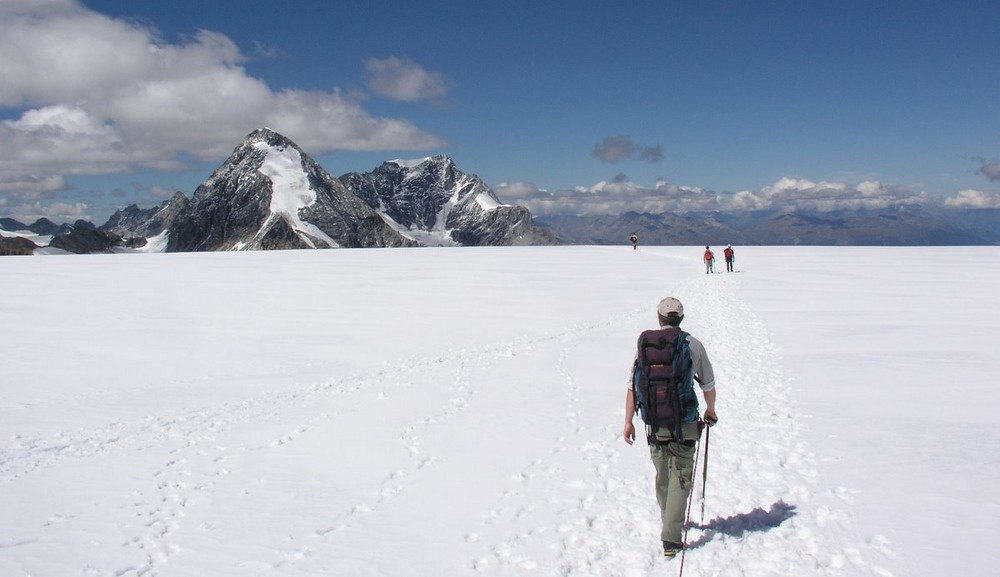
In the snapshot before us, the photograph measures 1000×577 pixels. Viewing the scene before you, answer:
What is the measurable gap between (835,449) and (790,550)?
11.7 ft

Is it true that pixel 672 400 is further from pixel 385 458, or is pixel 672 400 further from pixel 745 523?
pixel 385 458

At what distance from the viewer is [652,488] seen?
8.05 m

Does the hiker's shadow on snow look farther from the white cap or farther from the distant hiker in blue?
the white cap

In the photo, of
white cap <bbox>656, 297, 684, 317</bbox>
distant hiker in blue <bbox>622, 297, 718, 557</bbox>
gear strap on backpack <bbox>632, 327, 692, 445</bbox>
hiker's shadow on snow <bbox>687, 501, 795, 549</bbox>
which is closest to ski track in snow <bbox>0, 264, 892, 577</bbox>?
hiker's shadow on snow <bbox>687, 501, 795, 549</bbox>

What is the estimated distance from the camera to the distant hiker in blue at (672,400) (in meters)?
6.20

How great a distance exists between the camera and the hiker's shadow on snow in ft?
22.4

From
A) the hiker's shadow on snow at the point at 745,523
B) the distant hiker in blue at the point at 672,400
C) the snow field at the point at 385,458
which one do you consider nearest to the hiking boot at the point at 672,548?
the distant hiker in blue at the point at 672,400

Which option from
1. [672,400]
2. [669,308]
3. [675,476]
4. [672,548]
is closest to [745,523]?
[672,548]

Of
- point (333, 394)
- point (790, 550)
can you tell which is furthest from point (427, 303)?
point (790, 550)

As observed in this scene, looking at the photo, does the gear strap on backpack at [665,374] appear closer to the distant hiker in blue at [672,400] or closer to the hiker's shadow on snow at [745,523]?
the distant hiker in blue at [672,400]

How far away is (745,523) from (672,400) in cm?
215

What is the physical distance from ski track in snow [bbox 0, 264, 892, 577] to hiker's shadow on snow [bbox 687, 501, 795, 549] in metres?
0.02

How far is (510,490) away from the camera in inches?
321

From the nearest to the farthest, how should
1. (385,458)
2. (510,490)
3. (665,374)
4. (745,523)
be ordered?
(665,374) → (745,523) → (510,490) → (385,458)
